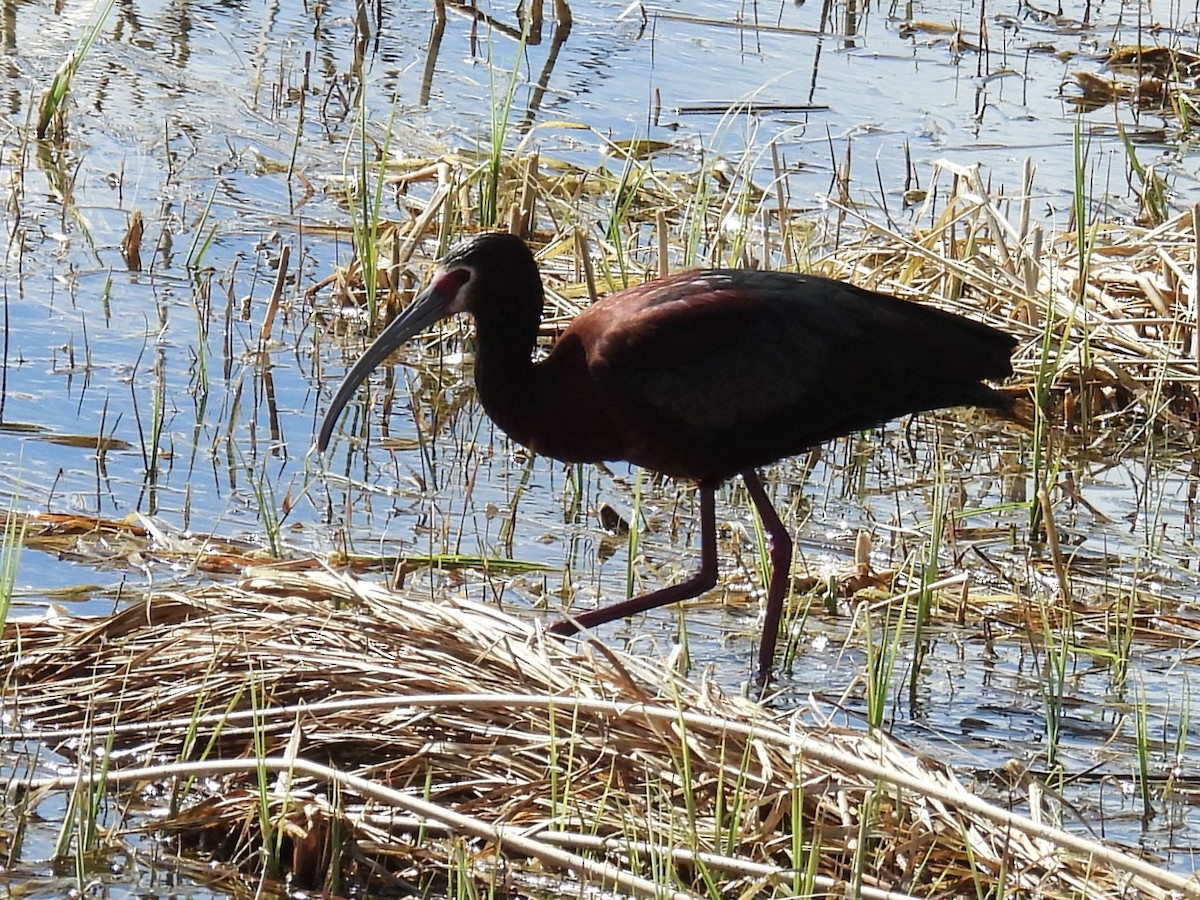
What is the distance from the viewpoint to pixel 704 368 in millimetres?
5152

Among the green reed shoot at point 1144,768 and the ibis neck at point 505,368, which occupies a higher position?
the ibis neck at point 505,368

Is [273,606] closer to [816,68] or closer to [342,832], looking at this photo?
[342,832]

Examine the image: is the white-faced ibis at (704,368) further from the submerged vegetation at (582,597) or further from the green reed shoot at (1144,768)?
the green reed shoot at (1144,768)

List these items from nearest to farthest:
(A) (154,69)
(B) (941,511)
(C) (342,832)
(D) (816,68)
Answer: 1. (C) (342,832)
2. (B) (941,511)
3. (A) (154,69)
4. (D) (816,68)

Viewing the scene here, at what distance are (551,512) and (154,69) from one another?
14.2ft

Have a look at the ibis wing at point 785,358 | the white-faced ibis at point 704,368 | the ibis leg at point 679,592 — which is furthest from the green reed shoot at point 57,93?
the ibis leg at point 679,592

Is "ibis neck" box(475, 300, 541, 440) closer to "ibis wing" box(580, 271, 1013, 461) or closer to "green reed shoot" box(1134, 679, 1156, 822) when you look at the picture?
"ibis wing" box(580, 271, 1013, 461)

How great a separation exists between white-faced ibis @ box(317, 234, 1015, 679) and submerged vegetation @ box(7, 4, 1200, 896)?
0.72 feet

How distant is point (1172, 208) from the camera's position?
8.70 m

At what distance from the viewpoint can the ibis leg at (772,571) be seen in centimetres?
500

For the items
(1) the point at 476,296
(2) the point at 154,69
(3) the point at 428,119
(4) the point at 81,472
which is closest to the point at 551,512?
(1) the point at 476,296

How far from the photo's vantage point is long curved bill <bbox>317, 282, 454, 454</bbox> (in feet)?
17.0

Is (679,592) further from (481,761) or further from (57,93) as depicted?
(57,93)

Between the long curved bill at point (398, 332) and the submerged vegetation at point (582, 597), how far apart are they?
1.20 feet
